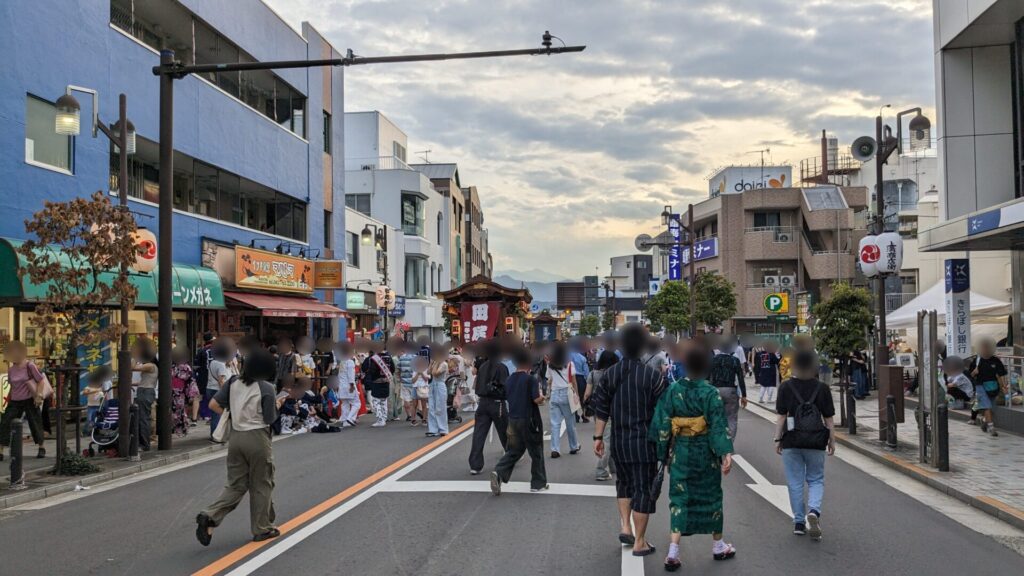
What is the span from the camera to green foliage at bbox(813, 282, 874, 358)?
16.3 metres

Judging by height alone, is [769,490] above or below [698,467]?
below

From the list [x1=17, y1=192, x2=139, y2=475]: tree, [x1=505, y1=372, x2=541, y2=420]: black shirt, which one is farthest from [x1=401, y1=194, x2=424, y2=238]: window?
[x1=505, y1=372, x2=541, y2=420]: black shirt

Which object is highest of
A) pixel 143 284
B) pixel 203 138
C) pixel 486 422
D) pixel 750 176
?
pixel 750 176

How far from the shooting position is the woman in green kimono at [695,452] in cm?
634

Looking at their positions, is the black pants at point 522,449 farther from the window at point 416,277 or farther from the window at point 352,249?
the window at point 416,277

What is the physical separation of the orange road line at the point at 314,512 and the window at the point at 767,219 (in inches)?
1794

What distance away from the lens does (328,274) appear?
28.2 m

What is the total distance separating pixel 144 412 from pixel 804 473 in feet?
34.5

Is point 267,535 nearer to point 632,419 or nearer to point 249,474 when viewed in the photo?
point 249,474

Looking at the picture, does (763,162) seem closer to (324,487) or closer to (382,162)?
(382,162)

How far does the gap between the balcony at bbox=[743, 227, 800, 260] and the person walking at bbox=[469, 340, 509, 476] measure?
152ft

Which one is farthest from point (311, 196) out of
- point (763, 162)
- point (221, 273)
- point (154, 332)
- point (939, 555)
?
point (763, 162)

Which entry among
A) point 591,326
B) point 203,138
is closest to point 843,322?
point 203,138

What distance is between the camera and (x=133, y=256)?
11773 mm
